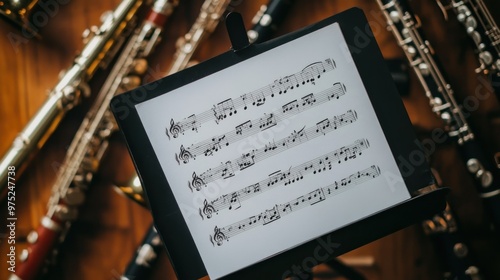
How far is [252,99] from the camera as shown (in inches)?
29.4

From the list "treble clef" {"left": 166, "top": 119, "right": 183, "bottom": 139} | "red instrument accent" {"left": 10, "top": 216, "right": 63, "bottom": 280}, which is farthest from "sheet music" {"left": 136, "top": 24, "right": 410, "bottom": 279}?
"red instrument accent" {"left": 10, "top": 216, "right": 63, "bottom": 280}

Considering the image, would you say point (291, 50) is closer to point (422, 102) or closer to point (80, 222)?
point (422, 102)

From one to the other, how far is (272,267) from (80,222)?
71 cm

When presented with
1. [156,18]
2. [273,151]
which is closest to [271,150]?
[273,151]

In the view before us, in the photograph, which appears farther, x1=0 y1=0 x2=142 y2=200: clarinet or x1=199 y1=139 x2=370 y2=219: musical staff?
x1=0 y1=0 x2=142 y2=200: clarinet

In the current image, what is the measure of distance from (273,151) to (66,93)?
0.64 meters

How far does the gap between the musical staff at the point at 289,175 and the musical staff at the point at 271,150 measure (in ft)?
0.12

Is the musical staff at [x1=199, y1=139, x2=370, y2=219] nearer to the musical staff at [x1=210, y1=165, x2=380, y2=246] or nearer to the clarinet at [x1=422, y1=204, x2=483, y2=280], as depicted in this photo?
the musical staff at [x1=210, y1=165, x2=380, y2=246]

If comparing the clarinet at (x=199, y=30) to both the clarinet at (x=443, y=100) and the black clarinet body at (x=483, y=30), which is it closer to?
the clarinet at (x=443, y=100)

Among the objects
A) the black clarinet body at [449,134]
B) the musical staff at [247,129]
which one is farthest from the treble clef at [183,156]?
the black clarinet body at [449,134]

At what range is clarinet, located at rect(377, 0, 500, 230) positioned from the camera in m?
1.00

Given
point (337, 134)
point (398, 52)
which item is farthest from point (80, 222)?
point (398, 52)

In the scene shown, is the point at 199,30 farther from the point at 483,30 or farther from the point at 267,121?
the point at 483,30

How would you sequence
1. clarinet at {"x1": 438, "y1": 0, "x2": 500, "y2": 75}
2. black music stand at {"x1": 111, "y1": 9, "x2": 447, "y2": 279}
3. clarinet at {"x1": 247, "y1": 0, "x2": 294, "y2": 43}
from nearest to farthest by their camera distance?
black music stand at {"x1": 111, "y1": 9, "x2": 447, "y2": 279}, clarinet at {"x1": 438, "y1": 0, "x2": 500, "y2": 75}, clarinet at {"x1": 247, "y1": 0, "x2": 294, "y2": 43}
